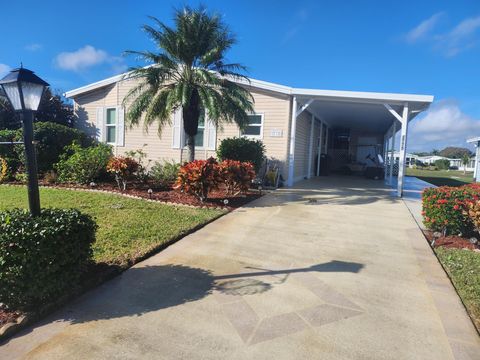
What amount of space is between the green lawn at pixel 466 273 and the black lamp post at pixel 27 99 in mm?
4236

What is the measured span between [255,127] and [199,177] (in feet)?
18.3

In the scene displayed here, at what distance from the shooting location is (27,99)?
119 inches

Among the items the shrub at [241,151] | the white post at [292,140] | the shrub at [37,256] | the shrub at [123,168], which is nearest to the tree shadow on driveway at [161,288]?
the shrub at [37,256]

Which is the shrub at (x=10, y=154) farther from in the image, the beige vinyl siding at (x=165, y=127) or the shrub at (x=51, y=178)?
the beige vinyl siding at (x=165, y=127)

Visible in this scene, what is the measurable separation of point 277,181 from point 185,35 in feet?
17.8

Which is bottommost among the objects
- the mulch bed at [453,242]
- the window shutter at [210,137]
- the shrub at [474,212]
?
the mulch bed at [453,242]

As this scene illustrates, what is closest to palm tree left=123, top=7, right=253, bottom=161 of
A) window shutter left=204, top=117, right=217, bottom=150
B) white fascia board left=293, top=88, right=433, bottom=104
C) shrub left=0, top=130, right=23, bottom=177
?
white fascia board left=293, top=88, right=433, bottom=104

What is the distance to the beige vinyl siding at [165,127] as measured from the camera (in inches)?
462

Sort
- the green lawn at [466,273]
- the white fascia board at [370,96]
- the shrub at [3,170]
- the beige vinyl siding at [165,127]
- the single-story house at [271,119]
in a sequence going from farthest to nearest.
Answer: the beige vinyl siding at [165,127]
the single-story house at [271,119]
the shrub at [3,170]
the white fascia board at [370,96]
the green lawn at [466,273]

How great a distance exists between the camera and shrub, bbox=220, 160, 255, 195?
26.2 ft

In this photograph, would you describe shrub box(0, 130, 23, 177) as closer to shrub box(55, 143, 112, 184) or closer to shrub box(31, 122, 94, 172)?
shrub box(31, 122, 94, 172)

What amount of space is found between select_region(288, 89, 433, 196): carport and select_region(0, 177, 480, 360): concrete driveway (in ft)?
20.6

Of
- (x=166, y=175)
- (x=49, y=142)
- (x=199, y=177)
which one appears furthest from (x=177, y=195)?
(x=49, y=142)

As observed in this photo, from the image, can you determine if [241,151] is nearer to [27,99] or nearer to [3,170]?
[3,170]
